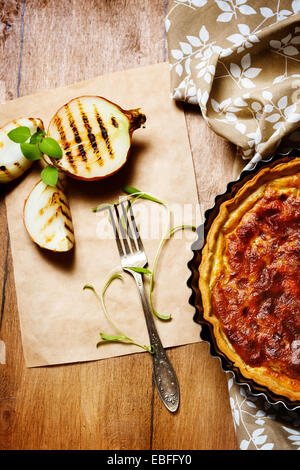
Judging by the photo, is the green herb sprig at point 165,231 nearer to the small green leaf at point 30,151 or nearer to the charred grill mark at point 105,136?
the charred grill mark at point 105,136

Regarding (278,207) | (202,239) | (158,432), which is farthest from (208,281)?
(158,432)

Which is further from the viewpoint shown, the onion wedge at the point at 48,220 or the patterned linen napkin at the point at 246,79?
the onion wedge at the point at 48,220

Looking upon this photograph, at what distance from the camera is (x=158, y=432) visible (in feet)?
6.81

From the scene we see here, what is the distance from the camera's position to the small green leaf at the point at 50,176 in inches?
80.4

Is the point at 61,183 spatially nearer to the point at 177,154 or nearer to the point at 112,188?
the point at 112,188

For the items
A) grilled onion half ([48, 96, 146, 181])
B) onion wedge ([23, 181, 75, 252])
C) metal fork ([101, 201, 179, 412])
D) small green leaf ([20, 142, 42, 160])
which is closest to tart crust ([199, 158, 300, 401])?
metal fork ([101, 201, 179, 412])

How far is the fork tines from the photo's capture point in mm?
2096

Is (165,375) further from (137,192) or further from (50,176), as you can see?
(50,176)

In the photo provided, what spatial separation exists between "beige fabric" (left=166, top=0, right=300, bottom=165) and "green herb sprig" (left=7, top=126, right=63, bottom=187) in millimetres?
709

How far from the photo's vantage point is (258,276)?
1.83 meters

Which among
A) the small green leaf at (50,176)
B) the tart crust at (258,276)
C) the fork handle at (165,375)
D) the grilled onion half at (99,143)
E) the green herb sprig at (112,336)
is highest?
the grilled onion half at (99,143)

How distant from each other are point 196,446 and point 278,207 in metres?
1.29

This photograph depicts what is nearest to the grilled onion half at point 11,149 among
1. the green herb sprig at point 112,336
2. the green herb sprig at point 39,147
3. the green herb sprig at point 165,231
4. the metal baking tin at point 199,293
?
the green herb sprig at point 39,147

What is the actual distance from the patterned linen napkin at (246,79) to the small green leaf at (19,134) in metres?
0.81
